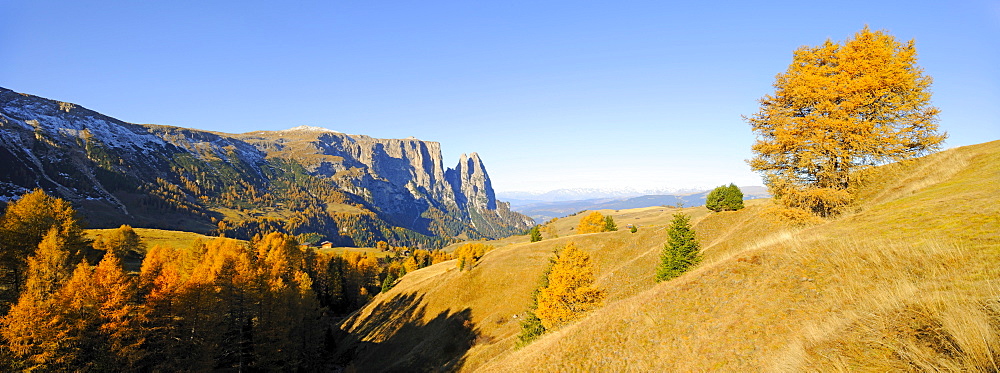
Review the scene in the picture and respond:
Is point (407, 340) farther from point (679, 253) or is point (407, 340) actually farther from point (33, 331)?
point (679, 253)

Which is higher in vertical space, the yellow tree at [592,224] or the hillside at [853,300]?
the hillside at [853,300]

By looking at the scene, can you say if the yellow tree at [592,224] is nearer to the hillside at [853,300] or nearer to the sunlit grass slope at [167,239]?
the hillside at [853,300]

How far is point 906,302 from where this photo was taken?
26.2 feet

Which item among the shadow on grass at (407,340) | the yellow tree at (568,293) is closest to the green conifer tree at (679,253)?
the yellow tree at (568,293)

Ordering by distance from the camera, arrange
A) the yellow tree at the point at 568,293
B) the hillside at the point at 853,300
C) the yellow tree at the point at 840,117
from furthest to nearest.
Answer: the yellow tree at the point at 568,293, the yellow tree at the point at 840,117, the hillside at the point at 853,300

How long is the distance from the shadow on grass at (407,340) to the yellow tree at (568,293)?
12695 millimetres

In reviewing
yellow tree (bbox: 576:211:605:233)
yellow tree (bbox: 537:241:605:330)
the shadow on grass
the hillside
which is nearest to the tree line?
the shadow on grass

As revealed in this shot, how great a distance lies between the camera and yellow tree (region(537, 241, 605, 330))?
29469 mm

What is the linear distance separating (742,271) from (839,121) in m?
13.3

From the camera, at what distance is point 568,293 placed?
98.3 feet

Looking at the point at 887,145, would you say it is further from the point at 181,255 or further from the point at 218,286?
the point at 181,255

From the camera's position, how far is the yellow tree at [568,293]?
29.5 m

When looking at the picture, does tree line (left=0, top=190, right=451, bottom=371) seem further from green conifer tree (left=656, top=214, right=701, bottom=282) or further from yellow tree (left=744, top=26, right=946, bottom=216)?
yellow tree (left=744, top=26, right=946, bottom=216)

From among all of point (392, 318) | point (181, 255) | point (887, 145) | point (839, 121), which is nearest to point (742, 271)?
point (839, 121)
